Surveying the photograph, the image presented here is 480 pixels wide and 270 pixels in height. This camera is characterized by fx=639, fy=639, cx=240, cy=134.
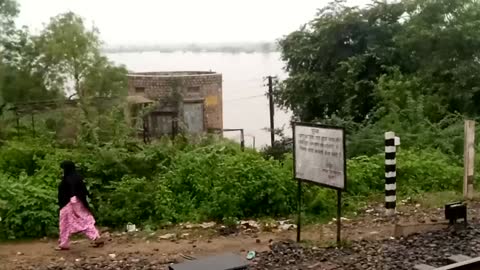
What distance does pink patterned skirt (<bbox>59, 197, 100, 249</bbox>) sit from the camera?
360 inches

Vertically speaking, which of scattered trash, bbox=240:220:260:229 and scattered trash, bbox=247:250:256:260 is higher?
scattered trash, bbox=247:250:256:260

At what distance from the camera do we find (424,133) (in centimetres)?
1591

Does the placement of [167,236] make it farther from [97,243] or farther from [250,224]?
[250,224]

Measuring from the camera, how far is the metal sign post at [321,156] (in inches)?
305

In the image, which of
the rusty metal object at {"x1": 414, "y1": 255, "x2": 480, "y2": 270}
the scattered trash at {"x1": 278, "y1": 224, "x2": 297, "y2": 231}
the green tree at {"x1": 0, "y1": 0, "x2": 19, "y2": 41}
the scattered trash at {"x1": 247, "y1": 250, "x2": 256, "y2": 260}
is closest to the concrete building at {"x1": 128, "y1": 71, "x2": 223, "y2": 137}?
the green tree at {"x1": 0, "y1": 0, "x2": 19, "y2": 41}

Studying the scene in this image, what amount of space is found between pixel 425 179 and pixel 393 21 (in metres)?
14.0

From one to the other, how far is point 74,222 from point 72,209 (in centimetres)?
19

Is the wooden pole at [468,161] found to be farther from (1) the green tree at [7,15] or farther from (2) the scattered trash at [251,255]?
(1) the green tree at [7,15]

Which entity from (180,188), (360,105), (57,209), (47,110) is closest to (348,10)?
(360,105)

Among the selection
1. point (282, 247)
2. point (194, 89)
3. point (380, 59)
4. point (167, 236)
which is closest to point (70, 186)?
point (167, 236)

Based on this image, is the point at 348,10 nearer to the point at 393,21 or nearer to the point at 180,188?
the point at 393,21

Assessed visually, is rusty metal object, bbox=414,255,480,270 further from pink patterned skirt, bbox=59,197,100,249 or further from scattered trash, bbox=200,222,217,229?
pink patterned skirt, bbox=59,197,100,249

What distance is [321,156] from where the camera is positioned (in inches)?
317

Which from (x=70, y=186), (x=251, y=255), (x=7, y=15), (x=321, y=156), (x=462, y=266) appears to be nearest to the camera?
(x=462, y=266)
